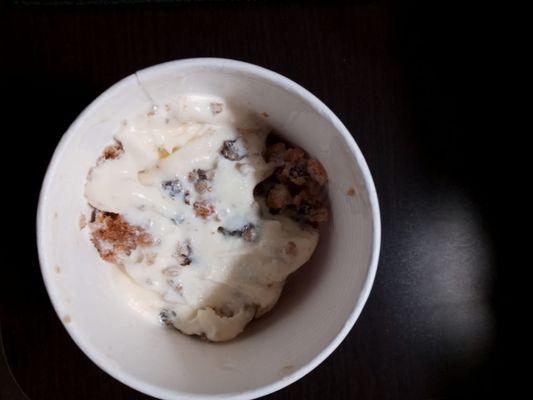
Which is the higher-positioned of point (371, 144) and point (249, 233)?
Result: point (371, 144)

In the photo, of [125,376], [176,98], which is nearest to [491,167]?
[176,98]

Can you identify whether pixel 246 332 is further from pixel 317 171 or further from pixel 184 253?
pixel 317 171

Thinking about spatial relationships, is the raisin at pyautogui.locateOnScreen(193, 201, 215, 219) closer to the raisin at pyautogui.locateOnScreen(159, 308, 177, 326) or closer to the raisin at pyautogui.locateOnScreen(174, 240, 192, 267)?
the raisin at pyautogui.locateOnScreen(174, 240, 192, 267)

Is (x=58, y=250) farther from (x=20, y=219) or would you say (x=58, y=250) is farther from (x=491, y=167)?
(x=491, y=167)

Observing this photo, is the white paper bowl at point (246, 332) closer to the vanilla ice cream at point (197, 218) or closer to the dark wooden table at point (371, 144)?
the vanilla ice cream at point (197, 218)

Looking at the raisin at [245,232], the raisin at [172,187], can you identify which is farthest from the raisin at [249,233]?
the raisin at [172,187]

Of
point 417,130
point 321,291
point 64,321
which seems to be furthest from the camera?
point 417,130

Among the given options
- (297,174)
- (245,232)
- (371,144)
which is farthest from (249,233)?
(371,144)
